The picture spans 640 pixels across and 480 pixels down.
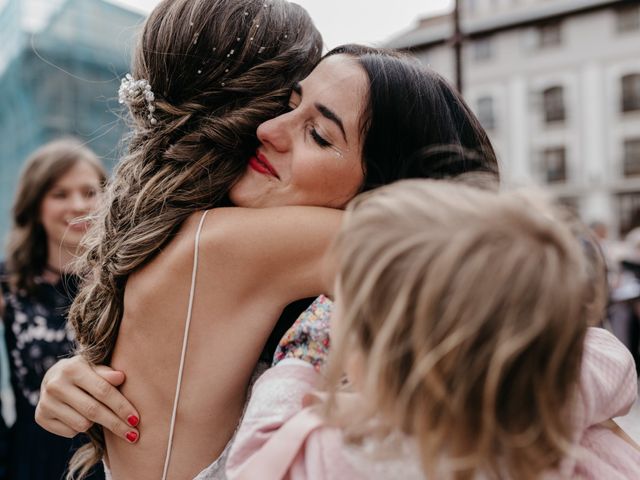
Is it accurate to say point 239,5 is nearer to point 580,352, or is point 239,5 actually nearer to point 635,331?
point 580,352

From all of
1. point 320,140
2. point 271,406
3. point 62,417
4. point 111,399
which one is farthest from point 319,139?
point 62,417

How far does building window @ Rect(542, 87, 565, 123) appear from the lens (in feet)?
78.8

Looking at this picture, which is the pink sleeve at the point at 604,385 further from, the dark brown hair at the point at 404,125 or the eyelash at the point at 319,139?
the eyelash at the point at 319,139

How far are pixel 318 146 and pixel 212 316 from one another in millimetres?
470

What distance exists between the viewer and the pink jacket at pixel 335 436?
37.8 inches

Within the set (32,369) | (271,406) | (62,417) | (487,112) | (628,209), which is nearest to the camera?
(271,406)

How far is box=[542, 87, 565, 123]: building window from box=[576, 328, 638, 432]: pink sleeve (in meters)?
24.9

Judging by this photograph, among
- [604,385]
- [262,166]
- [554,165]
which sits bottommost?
[554,165]

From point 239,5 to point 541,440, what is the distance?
4.04ft

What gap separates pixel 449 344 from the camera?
0.88 metres

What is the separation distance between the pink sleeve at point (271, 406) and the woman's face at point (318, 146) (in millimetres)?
469

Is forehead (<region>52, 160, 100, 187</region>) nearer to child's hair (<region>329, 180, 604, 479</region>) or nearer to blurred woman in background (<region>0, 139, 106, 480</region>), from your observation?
blurred woman in background (<region>0, 139, 106, 480</region>)

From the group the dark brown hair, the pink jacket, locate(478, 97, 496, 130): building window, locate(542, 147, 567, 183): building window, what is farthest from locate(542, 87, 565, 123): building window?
the pink jacket

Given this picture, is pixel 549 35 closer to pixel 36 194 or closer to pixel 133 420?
pixel 36 194
